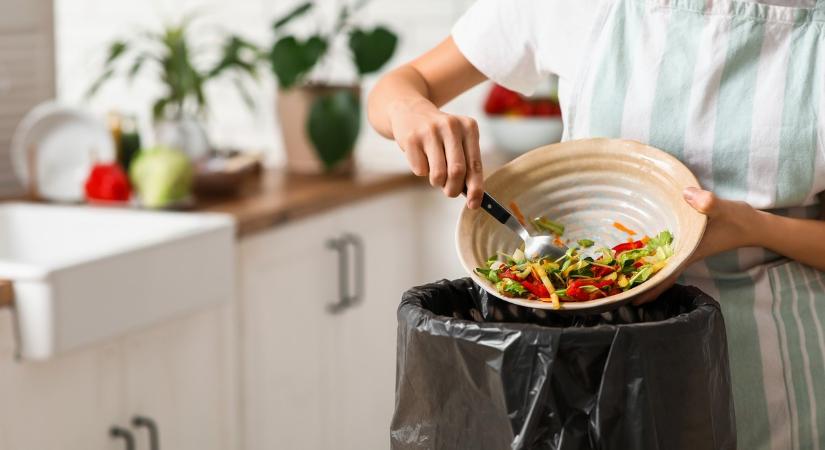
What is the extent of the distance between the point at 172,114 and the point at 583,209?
158 cm

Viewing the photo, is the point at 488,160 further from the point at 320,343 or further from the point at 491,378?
the point at 491,378

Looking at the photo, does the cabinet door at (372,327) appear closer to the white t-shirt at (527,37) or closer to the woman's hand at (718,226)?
the white t-shirt at (527,37)

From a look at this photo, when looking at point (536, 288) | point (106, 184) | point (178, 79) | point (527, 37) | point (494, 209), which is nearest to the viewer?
point (536, 288)

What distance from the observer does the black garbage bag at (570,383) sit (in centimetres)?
87

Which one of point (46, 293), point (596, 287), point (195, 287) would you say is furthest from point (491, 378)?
point (195, 287)

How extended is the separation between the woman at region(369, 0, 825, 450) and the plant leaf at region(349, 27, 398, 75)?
1562 mm

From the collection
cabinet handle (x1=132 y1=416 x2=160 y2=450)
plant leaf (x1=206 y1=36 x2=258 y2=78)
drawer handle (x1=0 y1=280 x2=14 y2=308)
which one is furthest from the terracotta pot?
drawer handle (x1=0 y1=280 x2=14 y2=308)

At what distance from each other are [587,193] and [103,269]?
951mm

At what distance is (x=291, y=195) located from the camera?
2.50 m

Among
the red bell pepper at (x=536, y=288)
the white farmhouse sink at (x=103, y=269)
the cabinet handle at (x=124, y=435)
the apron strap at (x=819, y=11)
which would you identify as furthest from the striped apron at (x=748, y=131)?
the cabinet handle at (x=124, y=435)

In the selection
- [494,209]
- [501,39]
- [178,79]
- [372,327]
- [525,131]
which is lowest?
[372,327]

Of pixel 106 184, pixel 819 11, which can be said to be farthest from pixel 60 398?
pixel 819 11

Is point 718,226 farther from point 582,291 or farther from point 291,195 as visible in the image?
point 291,195

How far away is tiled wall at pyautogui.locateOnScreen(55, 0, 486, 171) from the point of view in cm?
306
